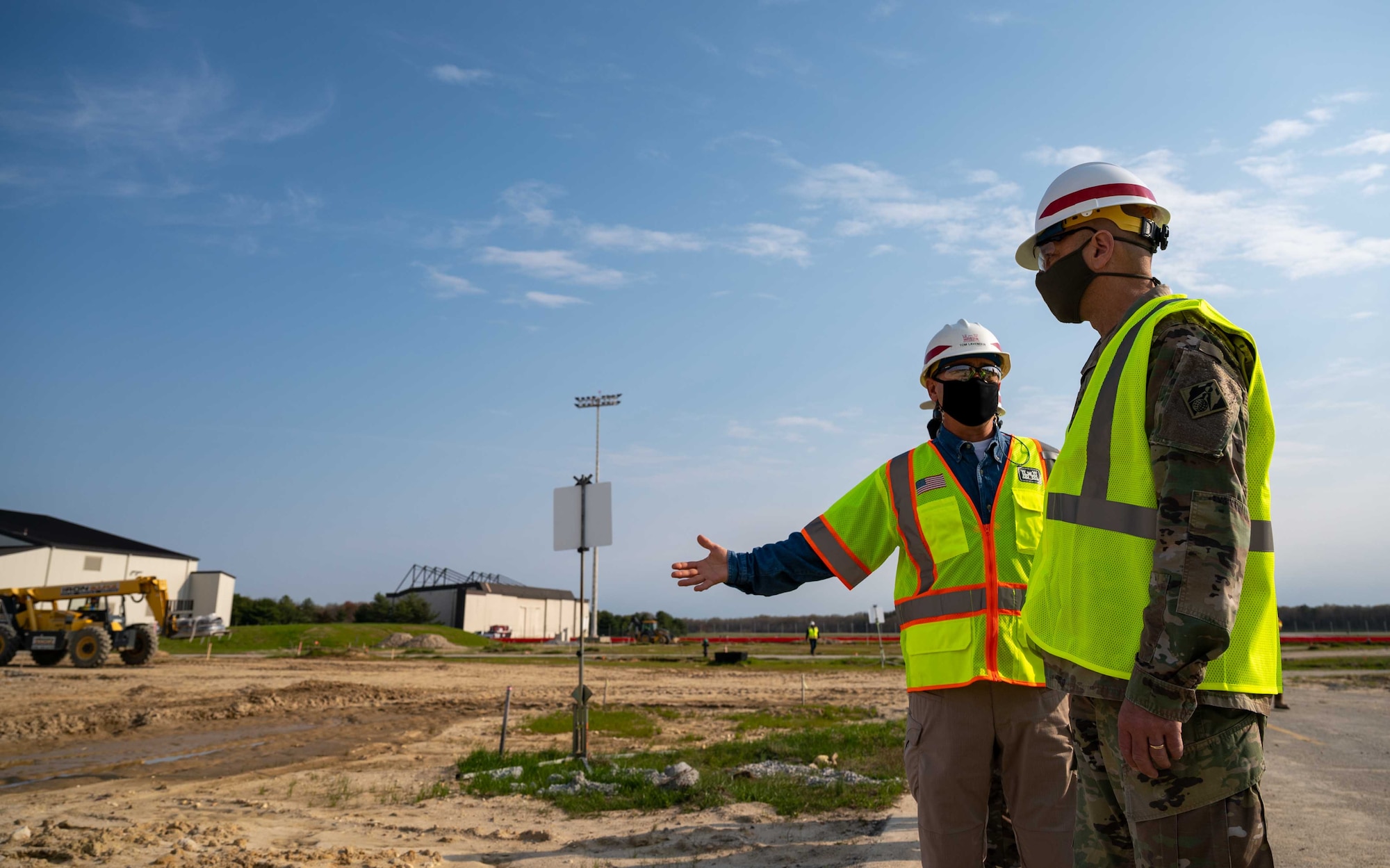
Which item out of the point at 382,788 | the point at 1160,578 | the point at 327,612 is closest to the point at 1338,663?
the point at 382,788

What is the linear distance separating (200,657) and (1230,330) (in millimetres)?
43140

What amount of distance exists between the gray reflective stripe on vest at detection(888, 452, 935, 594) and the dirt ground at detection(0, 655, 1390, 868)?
251 centimetres

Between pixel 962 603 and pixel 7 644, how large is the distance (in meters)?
33.9

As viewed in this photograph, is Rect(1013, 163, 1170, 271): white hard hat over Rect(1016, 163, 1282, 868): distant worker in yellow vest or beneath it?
over

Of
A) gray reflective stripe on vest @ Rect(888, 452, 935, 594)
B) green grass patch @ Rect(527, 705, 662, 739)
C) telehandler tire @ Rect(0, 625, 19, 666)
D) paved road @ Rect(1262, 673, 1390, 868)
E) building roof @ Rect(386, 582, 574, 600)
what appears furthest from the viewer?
building roof @ Rect(386, 582, 574, 600)

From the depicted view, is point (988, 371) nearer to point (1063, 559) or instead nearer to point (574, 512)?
point (1063, 559)

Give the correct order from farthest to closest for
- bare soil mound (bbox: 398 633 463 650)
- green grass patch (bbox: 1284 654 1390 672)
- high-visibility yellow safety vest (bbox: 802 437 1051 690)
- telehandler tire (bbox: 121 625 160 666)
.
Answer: bare soil mound (bbox: 398 633 463 650)
green grass patch (bbox: 1284 654 1390 672)
telehandler tire (bbox: 121 625 160 666)
high-visibility yellow safety vest (bbox: 802 437 1051 690)

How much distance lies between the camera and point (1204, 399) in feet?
6.22

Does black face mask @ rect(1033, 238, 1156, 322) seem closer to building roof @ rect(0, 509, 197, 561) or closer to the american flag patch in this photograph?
the american flag patch

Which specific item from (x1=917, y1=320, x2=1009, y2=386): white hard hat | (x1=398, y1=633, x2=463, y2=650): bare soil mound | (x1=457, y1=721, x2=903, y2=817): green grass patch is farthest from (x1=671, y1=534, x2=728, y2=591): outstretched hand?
(x1=398, y1=633, x2=463, y2=650): bare soil mound

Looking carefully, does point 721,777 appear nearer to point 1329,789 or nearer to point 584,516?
point 584,516

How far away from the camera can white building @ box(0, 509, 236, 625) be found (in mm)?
54250

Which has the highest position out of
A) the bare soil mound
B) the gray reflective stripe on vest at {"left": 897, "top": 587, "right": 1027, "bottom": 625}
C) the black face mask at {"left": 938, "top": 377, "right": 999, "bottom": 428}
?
the black face mask at {"left": 938, "top": 377, "right": 999, "bottom": 428}

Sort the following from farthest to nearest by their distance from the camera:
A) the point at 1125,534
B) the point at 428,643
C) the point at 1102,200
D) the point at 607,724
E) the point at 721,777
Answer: the point at 428,643
the point at 607,724
the point at 721,777
the point at 1102,200
the point at 1125,534
